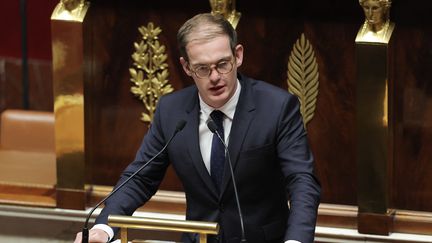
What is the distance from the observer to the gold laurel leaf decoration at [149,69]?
353 centimetres

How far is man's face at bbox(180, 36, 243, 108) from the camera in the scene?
2607 mm

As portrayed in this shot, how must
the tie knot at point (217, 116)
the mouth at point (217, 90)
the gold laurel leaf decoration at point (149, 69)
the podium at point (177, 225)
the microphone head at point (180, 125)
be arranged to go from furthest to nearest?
the gold laurel leaf decoration at point (149, 69), the tie knot at point (217, 116), the mouth at point (217, 90), the microphone head at point (180, 125), the podium at point (177, 225)

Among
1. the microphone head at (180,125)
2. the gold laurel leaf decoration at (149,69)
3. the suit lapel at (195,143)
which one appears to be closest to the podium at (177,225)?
the microphone head at (180,125)

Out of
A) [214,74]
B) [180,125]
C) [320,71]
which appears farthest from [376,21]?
[180,125]

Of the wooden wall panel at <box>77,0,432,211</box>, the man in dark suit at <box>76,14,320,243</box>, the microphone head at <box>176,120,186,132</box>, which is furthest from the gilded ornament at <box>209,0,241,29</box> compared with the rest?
the microphone head at <box>176,120,186,132</box>

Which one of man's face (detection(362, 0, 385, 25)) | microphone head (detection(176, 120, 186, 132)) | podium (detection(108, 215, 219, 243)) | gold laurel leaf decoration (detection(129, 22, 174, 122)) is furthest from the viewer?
gold laurel leaf decoration (detection(129, 22, 174, 122))

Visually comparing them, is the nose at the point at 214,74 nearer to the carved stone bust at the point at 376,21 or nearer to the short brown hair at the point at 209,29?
the short brown hair at the point at 209,29

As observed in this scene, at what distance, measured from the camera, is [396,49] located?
10.9ft

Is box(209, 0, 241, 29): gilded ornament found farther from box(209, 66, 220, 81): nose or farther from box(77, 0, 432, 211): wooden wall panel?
box(209, 66, 220, 81): nose

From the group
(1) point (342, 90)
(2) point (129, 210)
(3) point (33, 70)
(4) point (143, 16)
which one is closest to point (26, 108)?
(3) point (33, 70)

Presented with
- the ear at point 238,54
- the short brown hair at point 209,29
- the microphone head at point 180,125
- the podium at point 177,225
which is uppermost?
the short brown hair at point 209,29

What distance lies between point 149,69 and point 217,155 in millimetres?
864

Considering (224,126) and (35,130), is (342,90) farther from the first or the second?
(35,130)

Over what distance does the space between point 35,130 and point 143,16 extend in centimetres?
78
